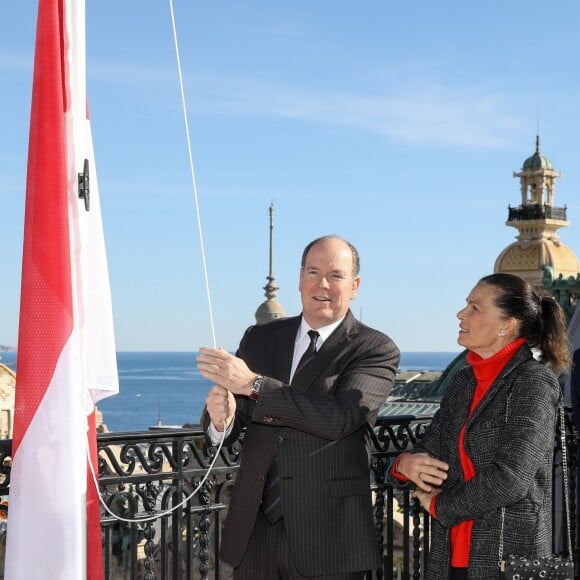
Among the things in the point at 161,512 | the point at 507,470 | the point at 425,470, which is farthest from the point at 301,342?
the point at 161,512

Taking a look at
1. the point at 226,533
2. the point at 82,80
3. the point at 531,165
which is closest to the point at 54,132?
the point at 82,80

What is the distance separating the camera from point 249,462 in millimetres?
4039

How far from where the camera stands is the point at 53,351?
383 centimetres

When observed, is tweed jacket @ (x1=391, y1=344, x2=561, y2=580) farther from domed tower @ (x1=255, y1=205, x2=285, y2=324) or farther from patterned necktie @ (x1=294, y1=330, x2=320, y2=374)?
domed tower @ (x1=255, y1=205, x2=285, y2=324)

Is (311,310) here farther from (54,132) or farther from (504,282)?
(54,132)

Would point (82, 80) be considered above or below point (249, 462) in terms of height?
above

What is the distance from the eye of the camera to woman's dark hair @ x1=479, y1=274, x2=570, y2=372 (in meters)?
3.99

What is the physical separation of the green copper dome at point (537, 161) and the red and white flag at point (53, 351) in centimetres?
8404

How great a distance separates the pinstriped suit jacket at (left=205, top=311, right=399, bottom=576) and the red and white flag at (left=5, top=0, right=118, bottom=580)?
636 millimetres

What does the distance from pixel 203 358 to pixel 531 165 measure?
86.9 meters

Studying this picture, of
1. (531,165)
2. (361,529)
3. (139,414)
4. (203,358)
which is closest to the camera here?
(203,358)

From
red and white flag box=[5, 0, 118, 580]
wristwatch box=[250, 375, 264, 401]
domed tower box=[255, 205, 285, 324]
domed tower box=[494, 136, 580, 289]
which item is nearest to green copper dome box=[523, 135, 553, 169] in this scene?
domed tower box=[494, 136, 580, 289]

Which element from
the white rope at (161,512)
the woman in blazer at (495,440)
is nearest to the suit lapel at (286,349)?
the white rope at (161,512)

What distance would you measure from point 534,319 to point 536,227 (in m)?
89.2
